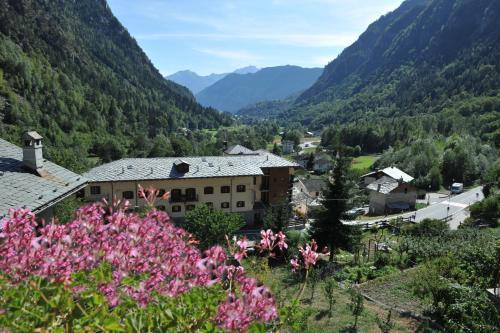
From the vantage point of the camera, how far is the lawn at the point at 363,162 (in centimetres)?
11104

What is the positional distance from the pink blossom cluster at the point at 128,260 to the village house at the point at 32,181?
6.51 metres

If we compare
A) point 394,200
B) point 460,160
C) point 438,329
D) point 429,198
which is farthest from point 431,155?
point 438,329

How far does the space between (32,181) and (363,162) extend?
114352 millimetres

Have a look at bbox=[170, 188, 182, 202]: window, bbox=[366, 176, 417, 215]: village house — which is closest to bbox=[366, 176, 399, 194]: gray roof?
bbox=[366, 176, 417, 215]: village house

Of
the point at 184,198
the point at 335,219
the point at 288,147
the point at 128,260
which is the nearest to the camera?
the point at 128,260

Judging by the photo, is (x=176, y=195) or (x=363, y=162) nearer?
(x=176, y=195)

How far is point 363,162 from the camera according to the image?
119000 mm

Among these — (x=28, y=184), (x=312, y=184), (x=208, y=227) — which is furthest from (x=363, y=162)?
(x=28, y=184)

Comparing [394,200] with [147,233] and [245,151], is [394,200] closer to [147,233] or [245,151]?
[245,151]

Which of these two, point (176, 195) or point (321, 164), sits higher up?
point (176, 195)

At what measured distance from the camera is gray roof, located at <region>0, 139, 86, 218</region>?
10586mm

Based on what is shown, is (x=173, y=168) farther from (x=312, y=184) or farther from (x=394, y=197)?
(x=312, y=184)

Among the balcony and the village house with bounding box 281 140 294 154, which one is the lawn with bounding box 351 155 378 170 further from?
the balcony

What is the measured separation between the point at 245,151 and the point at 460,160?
50114mm
